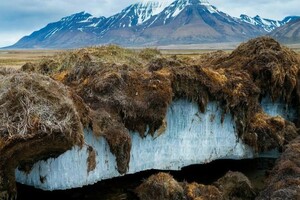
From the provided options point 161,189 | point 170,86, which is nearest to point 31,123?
point 161,189

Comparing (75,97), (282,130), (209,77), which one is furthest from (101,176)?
(282,130)

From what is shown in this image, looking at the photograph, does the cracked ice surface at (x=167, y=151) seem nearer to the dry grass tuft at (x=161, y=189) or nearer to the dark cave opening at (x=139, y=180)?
the dark cave opening at (x=139, y=180)

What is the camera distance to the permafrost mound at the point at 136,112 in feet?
46.1

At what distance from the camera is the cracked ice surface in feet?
53.1

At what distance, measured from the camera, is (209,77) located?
71.7 feet

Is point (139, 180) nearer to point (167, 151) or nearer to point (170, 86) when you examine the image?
point (167, 151)

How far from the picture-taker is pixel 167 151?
2042 centimetres

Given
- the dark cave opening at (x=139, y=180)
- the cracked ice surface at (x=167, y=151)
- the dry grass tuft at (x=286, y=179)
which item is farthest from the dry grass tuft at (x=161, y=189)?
the dry grass tuft at (x=286, y=179)

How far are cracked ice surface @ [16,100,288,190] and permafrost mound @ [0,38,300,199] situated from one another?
4 cm

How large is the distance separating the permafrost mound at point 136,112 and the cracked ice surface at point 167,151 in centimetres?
4

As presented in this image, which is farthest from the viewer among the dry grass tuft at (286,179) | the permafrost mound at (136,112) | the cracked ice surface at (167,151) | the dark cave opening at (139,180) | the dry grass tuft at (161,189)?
the dark cave opening at (139,180)

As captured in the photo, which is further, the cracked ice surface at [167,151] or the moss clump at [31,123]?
the cracked ice surface at [167,151]

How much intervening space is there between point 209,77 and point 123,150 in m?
6.38

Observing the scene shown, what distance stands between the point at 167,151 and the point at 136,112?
112 inches
